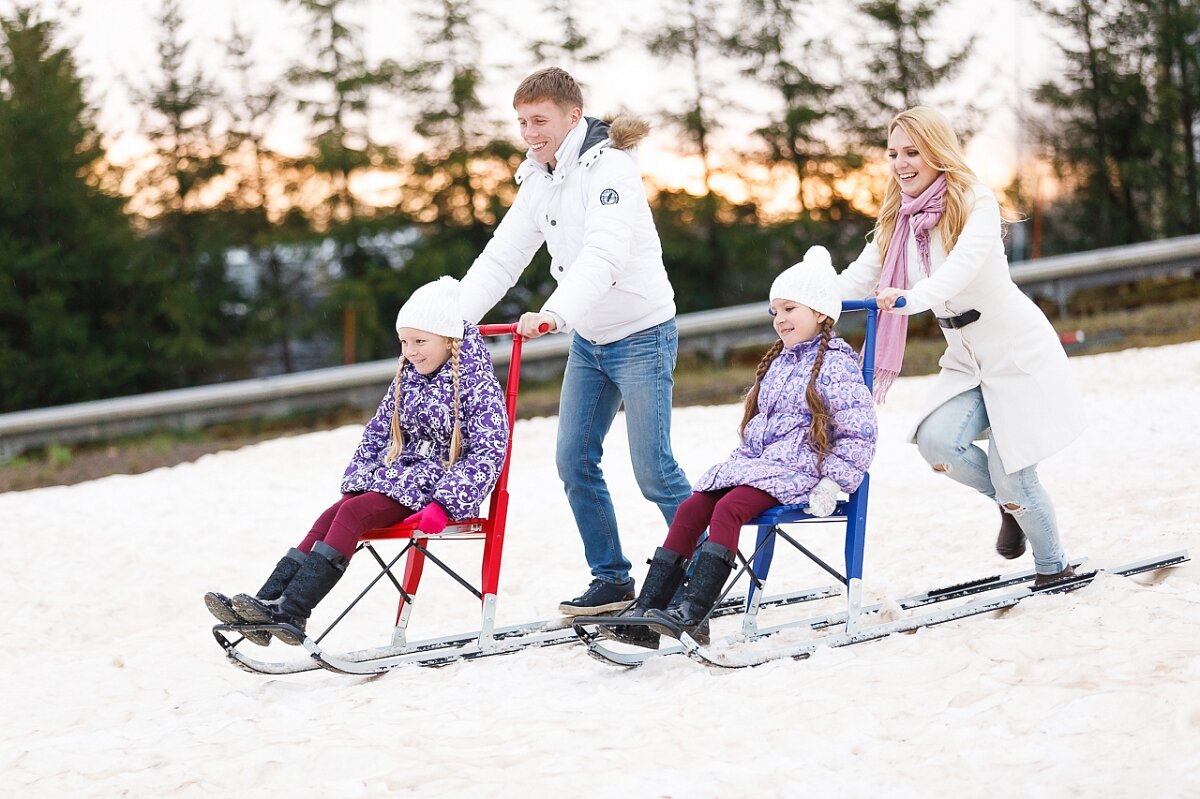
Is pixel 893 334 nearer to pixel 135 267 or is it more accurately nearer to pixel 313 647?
pixel 313 647

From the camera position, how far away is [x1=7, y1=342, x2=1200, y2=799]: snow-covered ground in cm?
298

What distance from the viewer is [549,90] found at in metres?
4.26

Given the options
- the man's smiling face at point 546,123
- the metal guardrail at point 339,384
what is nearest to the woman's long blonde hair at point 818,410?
the man's smiling face at point 546,123

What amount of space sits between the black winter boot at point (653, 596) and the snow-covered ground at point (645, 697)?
123mm

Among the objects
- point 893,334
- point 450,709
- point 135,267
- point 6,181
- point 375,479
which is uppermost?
point 6,181

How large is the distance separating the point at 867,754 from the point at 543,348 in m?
8.92

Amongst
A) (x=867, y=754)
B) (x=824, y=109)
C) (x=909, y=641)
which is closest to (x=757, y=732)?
(x=867, y=754)

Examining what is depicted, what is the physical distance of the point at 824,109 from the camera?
17.4 metres

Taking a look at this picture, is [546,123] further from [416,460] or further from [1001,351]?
[1001,351]

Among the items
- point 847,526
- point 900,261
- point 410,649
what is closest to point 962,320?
point 900,261

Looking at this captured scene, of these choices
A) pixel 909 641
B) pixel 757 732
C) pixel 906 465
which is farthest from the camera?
pixel 906 465

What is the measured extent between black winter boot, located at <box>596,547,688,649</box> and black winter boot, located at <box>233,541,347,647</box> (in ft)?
2.72

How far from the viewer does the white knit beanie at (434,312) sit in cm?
419

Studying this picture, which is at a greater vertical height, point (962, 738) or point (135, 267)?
point (135, 267)
